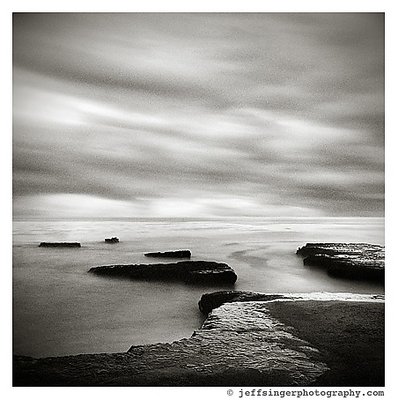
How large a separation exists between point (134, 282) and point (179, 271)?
0.37 metres

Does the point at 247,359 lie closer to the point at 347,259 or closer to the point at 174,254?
the point at 174,254

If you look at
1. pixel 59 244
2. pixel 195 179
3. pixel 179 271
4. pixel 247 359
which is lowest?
pixel 247 359

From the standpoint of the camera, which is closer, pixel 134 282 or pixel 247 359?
pixel 247 359

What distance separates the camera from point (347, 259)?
322 centimetres

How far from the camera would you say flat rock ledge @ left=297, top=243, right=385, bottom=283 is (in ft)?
9.77

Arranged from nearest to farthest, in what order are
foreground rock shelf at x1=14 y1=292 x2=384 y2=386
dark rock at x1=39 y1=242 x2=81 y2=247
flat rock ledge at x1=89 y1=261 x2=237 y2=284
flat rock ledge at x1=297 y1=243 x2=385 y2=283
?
foreground rock shelf at x1=14 y1=292 x2=384 y2=386
flat rock ledge at x1=297 y1=243 x2=385 y2=283
dark rock at x1=39 y1=242 x2=81 y2=247
flat rock ledge at x1=89 y1=261 x2=237 y2=284

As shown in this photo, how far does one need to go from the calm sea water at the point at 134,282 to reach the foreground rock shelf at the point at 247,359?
0.34 m

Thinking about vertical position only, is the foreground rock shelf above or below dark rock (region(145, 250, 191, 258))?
below

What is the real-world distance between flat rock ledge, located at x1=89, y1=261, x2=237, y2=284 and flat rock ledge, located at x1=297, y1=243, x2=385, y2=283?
632 mm
